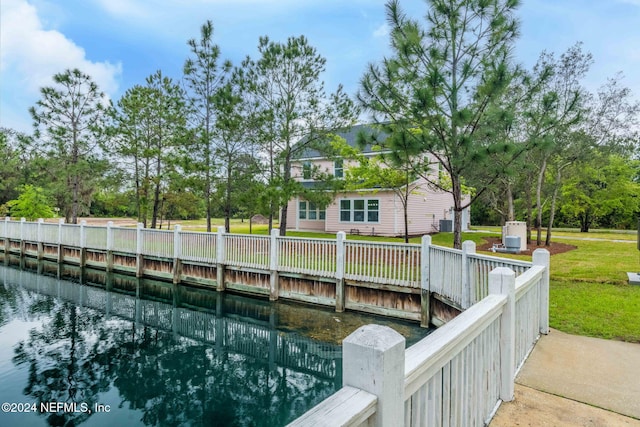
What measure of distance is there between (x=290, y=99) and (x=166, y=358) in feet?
32.6

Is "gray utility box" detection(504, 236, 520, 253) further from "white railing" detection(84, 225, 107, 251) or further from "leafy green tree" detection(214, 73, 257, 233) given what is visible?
"white railing" detection(84, 225, 107, 251)

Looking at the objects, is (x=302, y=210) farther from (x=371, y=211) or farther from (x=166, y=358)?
(x=166, y=358)

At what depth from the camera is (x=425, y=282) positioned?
24.7ft

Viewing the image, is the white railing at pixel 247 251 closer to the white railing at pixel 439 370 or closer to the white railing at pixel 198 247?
the white railing at pixel 198 247

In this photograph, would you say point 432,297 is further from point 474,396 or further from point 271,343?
point 474,396

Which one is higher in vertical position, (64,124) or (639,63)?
(639,63)

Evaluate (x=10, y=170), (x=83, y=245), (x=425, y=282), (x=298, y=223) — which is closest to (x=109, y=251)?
(x=83, y=245)

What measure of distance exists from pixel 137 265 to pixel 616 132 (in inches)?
797

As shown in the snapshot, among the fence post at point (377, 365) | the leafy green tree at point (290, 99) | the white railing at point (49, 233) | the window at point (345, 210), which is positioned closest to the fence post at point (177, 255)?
the leafy green tree at point (290, 99)

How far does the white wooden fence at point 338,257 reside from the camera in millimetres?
5766

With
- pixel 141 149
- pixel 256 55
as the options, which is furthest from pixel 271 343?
pixel 141 149

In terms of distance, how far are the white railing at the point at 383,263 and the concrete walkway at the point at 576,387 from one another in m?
3.51

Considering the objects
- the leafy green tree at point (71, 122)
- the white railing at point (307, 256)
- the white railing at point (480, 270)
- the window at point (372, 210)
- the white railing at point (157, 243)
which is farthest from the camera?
the window at point (372, 210)

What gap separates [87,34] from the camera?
17203 millimetres
